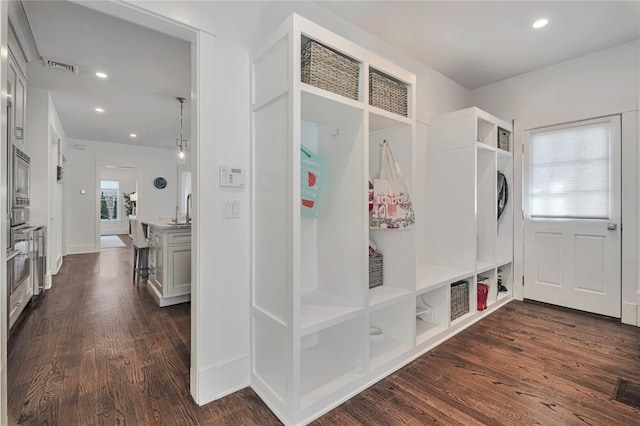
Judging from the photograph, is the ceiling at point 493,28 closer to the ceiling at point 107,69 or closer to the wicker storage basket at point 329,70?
the wicker storage basket at point 329,70

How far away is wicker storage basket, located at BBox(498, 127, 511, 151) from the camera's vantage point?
3454 mm

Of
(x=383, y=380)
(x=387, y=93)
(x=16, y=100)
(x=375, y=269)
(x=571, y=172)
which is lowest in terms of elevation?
(x=383, y=380)

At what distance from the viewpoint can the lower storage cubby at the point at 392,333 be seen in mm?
2143

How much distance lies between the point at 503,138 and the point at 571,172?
0.76m

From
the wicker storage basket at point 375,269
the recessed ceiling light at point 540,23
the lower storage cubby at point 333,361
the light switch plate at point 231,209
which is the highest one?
the recessed ceiling light at point 540,23

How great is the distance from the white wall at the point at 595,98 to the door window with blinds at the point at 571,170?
13 centimetres

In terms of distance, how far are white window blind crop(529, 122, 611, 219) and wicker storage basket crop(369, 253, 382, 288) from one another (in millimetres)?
2303

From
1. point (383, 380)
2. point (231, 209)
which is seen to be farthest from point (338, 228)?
point (383, 380)

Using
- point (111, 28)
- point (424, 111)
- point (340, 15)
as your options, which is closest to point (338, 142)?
point (340, 15)

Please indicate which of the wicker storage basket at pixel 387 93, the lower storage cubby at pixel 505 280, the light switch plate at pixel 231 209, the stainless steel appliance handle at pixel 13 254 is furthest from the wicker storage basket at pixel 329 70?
the lower storage cubby at pixel 505 280

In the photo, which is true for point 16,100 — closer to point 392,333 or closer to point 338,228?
point 338,228

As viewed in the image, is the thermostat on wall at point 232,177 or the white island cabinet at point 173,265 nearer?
the thermostat on wall at point 232,177

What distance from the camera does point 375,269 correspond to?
236cm

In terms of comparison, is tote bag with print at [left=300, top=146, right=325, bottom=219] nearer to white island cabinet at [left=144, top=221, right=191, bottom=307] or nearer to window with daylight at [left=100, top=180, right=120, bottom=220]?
white island cabinet at [left=144, top=221, right=191, bottom=307]
